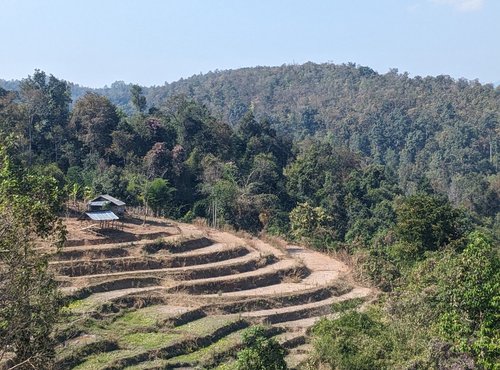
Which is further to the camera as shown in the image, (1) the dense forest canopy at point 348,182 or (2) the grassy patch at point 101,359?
(2) the grassy patch at point 101,359

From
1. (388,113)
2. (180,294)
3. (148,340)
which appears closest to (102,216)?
(180,294)

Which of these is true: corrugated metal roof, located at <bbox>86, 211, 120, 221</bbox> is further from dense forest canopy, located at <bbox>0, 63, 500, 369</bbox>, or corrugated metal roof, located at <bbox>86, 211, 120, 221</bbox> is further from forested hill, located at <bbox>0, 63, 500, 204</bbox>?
forested hill, located at <bbox>0, 63, 500, 204</bbox>

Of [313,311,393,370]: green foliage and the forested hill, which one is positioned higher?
the forested hill

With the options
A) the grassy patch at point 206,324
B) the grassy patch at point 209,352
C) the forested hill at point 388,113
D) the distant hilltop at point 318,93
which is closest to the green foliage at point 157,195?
the grassy patch at point 206,324

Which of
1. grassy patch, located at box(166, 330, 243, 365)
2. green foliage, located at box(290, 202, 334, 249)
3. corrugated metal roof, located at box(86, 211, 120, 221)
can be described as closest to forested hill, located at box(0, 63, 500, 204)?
green foliage, located at box(290, 202, 334, 249)

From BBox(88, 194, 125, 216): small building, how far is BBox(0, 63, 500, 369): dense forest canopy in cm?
226

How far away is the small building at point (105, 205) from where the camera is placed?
23500 millimetres

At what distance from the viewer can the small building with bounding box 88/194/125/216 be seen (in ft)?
77.1

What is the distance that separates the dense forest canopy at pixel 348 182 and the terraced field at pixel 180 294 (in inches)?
120

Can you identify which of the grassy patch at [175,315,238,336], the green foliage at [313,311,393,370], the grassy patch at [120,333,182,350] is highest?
the green foliage at [313,311,393,370]

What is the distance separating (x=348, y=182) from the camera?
41125 millimetres

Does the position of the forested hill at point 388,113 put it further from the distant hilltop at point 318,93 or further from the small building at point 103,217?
the small building at point 103,217

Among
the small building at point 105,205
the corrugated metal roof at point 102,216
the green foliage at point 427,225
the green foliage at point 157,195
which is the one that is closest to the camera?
the corrugated metal roof at point 102,216

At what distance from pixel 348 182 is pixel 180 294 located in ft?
75.2
